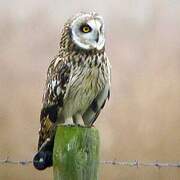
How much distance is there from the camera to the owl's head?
1768mm

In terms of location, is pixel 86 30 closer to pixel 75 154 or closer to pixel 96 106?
pixel 96 106

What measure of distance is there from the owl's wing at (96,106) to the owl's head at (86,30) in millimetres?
171

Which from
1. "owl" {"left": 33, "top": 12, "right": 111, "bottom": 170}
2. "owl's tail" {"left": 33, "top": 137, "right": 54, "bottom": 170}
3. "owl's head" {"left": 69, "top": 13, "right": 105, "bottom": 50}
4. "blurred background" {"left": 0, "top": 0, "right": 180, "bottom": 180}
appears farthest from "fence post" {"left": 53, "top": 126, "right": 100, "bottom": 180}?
"blurred background" {"left": 0, "top": 0, "right": 180, "bottom": 180}

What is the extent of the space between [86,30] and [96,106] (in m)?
0.27

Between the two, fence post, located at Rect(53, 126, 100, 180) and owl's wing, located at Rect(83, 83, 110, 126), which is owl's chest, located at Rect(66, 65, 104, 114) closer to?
owl's wing, located at Rect(83, 83, 110, 126)

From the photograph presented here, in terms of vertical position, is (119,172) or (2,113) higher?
(2,113)

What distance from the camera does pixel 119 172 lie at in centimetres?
350

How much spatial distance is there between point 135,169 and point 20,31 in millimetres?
1083

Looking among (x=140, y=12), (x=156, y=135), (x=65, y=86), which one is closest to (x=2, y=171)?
(x=156, y=135)

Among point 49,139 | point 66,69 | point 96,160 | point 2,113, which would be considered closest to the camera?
point 96,160

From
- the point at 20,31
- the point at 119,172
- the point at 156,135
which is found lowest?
the point at 119,172

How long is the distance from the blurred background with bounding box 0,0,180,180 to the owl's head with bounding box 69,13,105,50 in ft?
5.38

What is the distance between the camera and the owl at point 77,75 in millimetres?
1780

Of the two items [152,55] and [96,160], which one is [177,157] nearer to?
[152,55]
